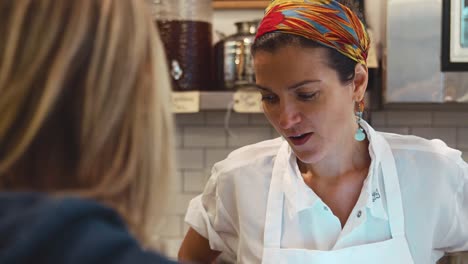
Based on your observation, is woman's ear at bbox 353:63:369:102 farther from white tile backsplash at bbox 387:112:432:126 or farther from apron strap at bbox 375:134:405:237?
white tile backsplash at bbox 387:112:432:126

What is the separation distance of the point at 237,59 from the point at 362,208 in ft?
2.19

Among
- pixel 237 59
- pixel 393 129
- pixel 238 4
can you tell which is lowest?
pixel 393 129

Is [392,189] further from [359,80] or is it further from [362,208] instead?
[359,80]

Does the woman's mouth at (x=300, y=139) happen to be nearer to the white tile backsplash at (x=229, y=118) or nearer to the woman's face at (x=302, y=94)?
the woman's face at (x=302, y=94)

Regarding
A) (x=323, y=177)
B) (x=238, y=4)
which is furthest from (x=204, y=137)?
(x=323, y=177)

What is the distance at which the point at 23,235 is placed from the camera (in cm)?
46

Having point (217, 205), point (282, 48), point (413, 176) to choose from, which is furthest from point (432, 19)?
point (217, 205)

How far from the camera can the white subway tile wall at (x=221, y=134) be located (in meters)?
2.06

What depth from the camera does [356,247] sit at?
4.34 feet

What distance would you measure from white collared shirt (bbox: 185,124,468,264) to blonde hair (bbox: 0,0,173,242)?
822 millimetres

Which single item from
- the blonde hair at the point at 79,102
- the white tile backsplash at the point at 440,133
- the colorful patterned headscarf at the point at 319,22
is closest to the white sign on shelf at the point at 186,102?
the colorful patterned headscarf at the point at 319,22

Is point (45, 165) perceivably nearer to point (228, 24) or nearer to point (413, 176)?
point (413, 176)

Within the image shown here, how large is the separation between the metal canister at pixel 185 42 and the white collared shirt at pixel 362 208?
0.43 m

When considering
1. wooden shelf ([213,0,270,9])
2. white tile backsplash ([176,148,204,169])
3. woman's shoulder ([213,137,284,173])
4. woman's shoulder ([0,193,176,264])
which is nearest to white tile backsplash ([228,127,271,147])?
white tile backsplash ([176,148,204,169])
